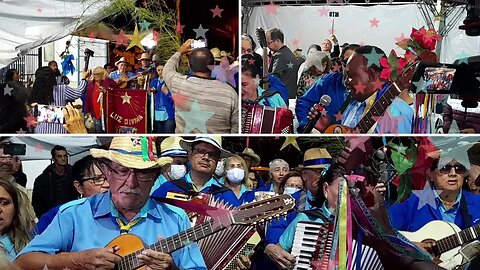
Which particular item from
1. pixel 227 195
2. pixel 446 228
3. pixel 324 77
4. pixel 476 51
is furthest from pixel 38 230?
pixel 476 51

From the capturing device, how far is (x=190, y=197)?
174 inches

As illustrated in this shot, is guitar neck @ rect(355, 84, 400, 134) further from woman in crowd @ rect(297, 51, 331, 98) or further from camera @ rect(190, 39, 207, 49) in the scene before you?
camera @ rect(190, 39, 207, 49)

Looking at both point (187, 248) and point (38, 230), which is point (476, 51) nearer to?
point (187, 248)

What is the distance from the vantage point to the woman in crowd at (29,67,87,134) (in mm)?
4527

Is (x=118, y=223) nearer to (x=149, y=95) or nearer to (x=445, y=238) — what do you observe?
(x=149, y=95)

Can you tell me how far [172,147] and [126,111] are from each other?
349mm

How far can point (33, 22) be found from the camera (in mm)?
4527

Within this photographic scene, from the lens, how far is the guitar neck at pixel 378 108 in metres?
4.53

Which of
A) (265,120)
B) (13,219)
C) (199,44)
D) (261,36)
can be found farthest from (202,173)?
(13,219)

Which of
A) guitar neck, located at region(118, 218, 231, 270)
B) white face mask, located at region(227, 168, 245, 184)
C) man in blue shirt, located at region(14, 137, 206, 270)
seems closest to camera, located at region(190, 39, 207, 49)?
man in blue shirt, located at region(14, 137, 206, 270)

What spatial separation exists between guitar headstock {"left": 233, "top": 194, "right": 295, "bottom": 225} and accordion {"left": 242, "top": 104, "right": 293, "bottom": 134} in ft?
1.21

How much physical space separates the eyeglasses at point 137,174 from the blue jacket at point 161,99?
342 millimetres

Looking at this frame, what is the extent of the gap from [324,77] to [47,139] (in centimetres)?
155

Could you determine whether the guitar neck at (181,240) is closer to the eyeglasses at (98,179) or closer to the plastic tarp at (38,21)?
the eyeglasses at (98,179)
